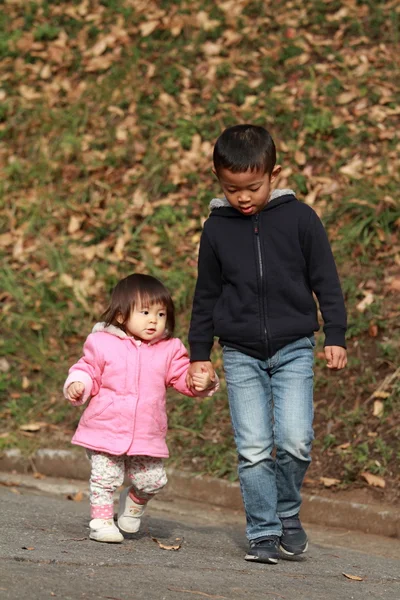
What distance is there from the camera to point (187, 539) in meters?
5.52

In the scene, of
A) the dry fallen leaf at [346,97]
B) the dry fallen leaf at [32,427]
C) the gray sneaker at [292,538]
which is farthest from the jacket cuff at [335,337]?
the dry fallen leaf at [346,97]

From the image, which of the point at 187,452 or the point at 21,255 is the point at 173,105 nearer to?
the point at 21,255

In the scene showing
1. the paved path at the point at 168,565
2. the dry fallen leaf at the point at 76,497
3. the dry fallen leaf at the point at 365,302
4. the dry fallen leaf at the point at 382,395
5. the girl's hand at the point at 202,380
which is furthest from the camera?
the dry fallen leaf at the point at 365,302

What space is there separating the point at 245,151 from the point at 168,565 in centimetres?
184

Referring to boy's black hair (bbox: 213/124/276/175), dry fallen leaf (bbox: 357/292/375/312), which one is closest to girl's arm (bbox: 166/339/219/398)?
boy's black hair (bbox: 213/124/276/175)

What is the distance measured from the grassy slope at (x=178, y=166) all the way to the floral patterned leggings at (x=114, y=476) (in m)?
2.28

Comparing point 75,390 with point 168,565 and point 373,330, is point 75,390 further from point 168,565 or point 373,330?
point 373,330

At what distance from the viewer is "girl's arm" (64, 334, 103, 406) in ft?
16.0

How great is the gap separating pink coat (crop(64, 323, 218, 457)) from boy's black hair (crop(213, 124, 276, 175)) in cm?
96

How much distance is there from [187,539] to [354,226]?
423cm

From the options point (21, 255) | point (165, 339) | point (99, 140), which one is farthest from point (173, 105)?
point (165, 339)

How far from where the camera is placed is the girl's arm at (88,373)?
192 inches

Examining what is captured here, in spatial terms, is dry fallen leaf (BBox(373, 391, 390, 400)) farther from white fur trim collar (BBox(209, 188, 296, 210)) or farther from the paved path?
white fur trim collar (BBox(209, 188, 296, 210))

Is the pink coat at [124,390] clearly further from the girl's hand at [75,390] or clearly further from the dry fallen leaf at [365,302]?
the dry fallen leaf at [365,302]
